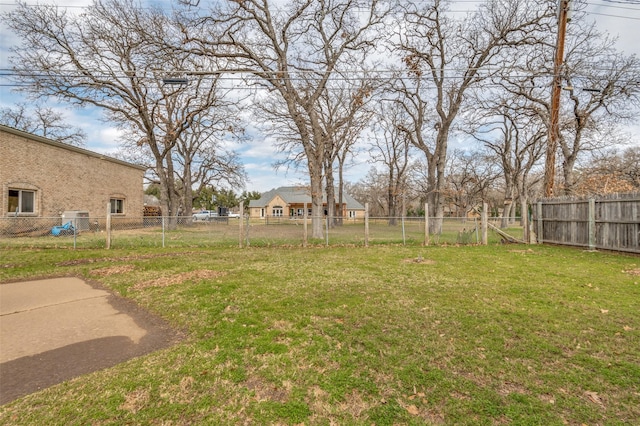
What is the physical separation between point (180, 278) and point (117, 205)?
18960 mm

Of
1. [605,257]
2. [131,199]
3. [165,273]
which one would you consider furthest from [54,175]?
[605,257]

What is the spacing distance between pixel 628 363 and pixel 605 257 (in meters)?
8.02

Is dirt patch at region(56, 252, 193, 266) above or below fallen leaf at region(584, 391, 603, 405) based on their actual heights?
above

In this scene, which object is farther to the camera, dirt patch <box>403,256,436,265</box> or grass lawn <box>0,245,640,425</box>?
dirt patch <box>403,256,436,265</box>

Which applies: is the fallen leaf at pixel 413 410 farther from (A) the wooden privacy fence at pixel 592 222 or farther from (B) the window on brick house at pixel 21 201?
(B) the window on brick house at pixel 21 201

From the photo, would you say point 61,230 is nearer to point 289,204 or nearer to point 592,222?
point 592,222

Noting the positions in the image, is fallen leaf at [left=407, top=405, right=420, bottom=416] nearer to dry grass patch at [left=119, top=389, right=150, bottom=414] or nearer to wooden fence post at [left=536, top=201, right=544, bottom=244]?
dry grass patch at [left=119, top=389, right=150, bottom=414]

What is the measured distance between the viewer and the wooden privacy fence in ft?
29.4

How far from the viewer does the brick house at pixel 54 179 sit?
13828 millimetres

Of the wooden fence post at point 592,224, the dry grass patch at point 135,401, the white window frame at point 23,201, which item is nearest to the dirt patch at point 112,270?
the dry grass patch at point 135,401

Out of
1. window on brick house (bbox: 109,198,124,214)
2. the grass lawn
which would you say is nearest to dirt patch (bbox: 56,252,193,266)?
the grass lawn

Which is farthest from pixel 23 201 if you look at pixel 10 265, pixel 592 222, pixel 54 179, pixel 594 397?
pixel 592 222

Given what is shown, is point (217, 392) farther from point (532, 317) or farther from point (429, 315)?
point (532, 317)

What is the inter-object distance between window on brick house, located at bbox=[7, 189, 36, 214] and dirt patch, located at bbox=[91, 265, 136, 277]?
445 inches
